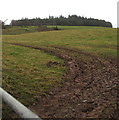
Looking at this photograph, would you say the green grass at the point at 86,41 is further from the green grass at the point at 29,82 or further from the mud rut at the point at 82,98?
the green grass at the point at 29,82

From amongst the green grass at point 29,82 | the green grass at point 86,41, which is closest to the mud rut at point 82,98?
the green grass at point 29,82

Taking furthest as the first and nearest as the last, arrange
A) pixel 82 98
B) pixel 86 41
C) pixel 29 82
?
pixel 86 41
pixel 29 82
pixel 82 98

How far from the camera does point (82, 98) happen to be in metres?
8.55

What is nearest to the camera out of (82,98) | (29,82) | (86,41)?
(82,98)

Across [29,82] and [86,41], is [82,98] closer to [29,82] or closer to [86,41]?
[29,82]

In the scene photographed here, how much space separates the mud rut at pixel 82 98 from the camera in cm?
695

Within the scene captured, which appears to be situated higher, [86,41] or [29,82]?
[86,41]

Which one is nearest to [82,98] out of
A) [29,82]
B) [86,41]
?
[29,82]

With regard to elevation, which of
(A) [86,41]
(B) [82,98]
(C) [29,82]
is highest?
(A) [86,41]

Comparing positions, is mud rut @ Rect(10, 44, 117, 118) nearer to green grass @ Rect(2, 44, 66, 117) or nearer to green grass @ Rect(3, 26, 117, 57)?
green grass @ Rect(2, 44, 66, 117)

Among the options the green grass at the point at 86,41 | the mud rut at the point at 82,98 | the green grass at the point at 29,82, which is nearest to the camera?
the mud rut at the point at 82,98

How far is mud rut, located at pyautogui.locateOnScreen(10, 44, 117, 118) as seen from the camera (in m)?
6.95

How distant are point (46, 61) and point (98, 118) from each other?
36.0 ft

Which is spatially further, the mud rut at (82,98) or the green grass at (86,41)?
the green grass at (86,41)
